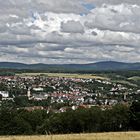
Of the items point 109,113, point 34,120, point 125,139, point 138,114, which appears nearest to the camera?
point 125,139

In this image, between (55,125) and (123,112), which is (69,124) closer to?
(55,125)

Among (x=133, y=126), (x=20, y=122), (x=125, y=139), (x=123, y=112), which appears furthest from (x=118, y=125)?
(x=125, y=139)

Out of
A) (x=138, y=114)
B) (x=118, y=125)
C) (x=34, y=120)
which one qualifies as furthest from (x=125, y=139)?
(x=34, y=120)

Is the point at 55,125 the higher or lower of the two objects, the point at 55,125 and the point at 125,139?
the lower

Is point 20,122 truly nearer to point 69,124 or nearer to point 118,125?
point 69,124

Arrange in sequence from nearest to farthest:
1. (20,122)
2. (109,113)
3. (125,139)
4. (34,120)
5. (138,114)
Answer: (125,139) < (138,114) < (20,122) < (109,113) < (34,120)

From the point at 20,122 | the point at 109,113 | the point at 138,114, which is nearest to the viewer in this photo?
the point at 138,114

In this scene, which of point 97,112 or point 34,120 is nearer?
point 97,112

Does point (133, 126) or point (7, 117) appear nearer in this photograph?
point (133, 126)

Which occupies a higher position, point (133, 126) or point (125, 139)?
point (125, 139)
